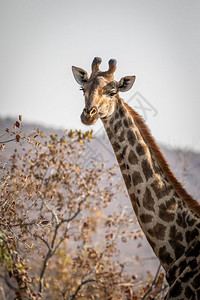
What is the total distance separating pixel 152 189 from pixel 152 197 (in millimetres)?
123

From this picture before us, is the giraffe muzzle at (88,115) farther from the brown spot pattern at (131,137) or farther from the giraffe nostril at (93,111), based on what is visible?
the brown spot pattern at (131,137)

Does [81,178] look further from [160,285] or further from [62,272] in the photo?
[62,272]

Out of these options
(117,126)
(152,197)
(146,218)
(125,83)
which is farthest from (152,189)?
(125,83)

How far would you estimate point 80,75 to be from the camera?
6.92m

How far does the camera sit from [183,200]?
596 cm

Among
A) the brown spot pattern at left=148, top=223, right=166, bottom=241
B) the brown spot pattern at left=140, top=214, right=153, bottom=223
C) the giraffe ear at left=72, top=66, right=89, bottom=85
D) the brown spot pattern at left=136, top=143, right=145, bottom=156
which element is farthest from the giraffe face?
the brown spot pattern at left=148, top=223, right=166, bottom=241

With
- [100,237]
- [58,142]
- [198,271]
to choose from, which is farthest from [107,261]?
[100,237]

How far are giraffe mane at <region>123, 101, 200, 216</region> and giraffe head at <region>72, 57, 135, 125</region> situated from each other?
0.39 meters

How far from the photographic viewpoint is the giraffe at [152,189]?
17.7 ft

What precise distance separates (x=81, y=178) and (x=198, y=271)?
16.7 ft

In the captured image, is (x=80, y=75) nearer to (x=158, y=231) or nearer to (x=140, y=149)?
(x=140, y=149)

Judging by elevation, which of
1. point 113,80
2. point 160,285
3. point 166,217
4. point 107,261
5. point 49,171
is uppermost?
point 113,80

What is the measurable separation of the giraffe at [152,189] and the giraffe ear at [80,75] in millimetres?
140

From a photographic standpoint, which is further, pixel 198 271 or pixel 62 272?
pixel 62 272
